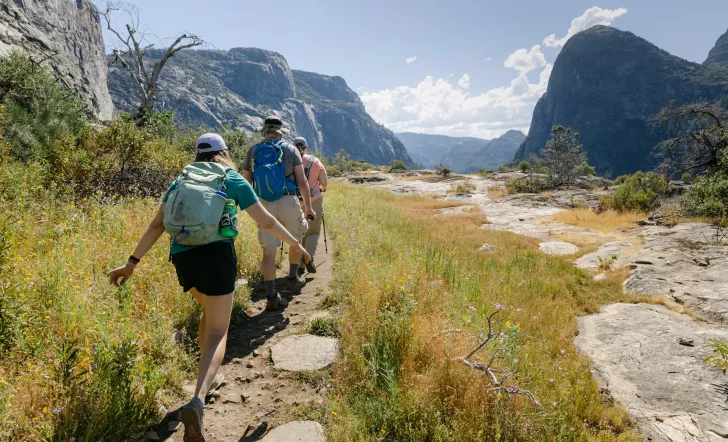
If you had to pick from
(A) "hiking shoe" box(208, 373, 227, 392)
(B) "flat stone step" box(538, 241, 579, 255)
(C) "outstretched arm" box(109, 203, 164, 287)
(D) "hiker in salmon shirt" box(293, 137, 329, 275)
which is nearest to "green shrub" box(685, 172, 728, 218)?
(B) "flat stone step" box(538, 241, 579, 255)

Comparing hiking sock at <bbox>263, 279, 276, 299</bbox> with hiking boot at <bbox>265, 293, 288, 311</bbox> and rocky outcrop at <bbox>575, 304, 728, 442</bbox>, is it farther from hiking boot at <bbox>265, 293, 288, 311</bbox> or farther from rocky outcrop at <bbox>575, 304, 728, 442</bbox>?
A: rocky outcrop at <bbox>575, 304, 728, 442</bbox>

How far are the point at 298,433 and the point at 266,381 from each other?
920 mm

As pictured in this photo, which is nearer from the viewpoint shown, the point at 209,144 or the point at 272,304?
the point at 209,144

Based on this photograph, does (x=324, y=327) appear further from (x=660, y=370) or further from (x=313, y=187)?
(x=660, y=370)

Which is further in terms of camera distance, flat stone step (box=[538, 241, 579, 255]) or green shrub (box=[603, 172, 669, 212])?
green shrub (box=[603, 172, 669, 212])

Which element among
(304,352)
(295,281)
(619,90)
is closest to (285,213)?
(295,281)

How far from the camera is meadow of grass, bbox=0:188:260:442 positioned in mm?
2449

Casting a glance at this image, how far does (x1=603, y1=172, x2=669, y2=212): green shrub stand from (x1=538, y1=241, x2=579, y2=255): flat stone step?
836cm

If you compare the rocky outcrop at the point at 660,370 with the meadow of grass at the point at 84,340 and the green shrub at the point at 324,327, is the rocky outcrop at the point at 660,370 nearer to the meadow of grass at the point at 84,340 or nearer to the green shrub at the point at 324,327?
the green shrub at the point at 324,327

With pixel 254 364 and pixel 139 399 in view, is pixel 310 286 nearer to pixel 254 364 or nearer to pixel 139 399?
pixel 254 364

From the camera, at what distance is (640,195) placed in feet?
56.0

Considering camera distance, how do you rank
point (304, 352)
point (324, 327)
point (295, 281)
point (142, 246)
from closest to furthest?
1. point (142, 246)
2. point (304, 352)
3. point (324, 327)
4. point (295, 281)

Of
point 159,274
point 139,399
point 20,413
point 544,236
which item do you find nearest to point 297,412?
point 139,399

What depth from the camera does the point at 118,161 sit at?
9281 millimetres
